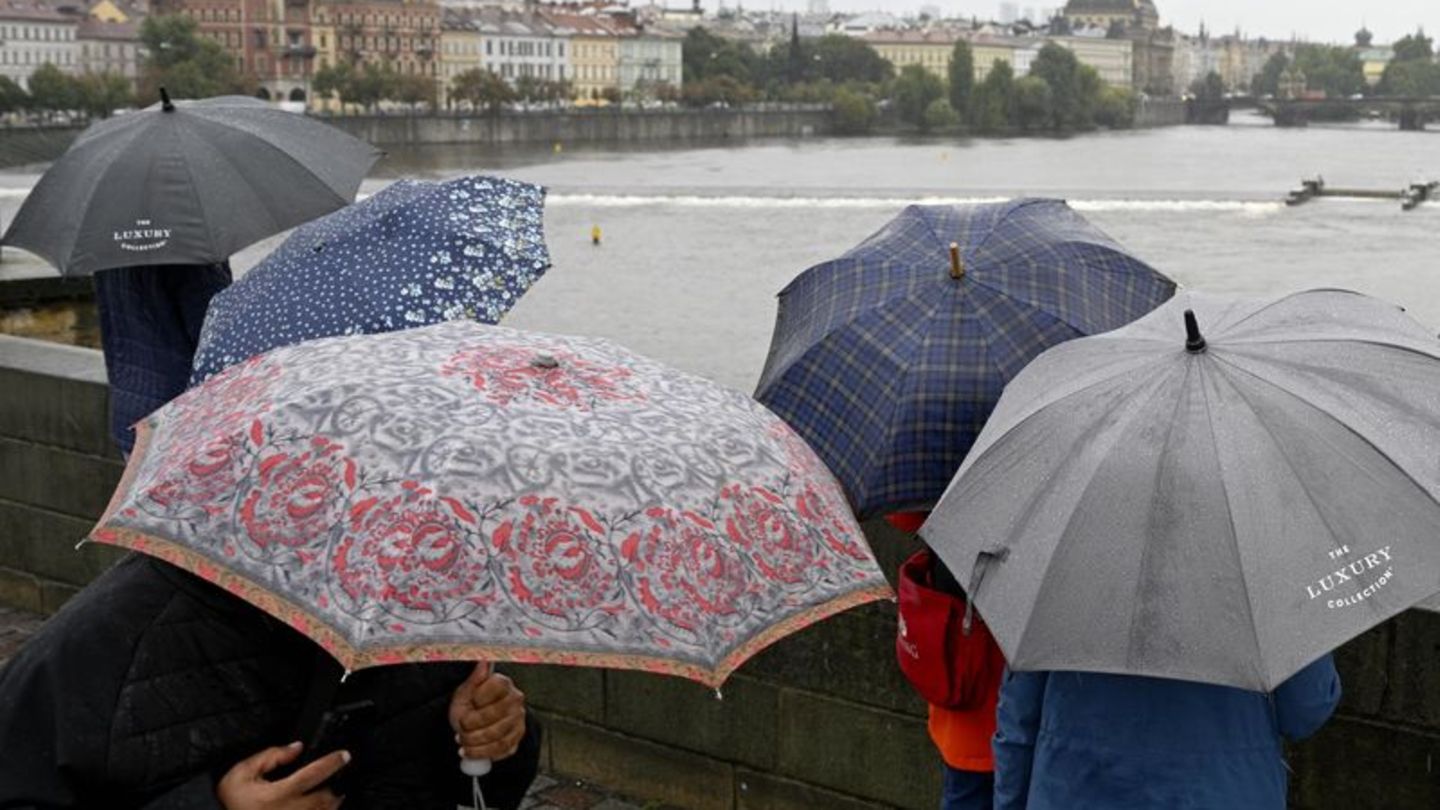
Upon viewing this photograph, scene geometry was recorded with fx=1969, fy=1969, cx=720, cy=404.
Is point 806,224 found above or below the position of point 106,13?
below

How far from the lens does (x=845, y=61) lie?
380ft

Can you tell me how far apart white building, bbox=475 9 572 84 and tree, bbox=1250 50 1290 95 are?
73115 millimetres

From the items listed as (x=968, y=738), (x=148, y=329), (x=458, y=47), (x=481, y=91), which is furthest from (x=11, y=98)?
(x=968, y=738)

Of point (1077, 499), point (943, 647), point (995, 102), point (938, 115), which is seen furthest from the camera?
point (995, 102)

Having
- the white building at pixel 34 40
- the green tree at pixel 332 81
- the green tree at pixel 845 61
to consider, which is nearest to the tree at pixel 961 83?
the green tree at pixel 845 61

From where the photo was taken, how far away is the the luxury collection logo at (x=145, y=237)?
3.73m

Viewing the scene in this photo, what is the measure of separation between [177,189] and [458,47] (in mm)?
96623

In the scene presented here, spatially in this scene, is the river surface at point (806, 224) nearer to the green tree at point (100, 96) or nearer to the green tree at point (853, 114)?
the green tree at point (100, 96)

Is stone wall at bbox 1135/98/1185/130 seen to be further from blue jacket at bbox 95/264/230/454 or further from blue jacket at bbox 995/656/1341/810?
blue jacket at bbox 995/656/1341/810

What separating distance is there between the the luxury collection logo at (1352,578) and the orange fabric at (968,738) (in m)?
0.82

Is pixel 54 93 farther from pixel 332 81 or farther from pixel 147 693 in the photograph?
pixel 147 693

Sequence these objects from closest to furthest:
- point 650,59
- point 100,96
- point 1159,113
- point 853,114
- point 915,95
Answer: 1. point 100,96
2. point 853,114
3. point 915,95
4. point 650,59
5. point 1159,113

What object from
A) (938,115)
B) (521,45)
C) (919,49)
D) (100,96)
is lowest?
(938,115)

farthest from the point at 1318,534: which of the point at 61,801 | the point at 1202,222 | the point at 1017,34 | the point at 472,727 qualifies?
the point at 1017,34
